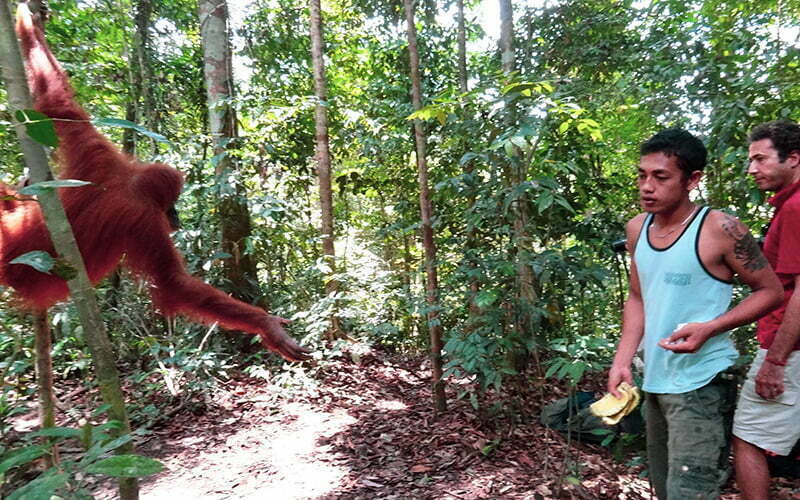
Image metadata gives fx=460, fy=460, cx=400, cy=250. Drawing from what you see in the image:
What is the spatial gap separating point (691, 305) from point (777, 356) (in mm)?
480

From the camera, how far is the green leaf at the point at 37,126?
87 centimetres

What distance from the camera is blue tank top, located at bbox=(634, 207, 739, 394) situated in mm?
1709

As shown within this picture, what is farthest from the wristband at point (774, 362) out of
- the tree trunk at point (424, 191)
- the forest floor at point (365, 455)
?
the tree trunk at point (424, 191)

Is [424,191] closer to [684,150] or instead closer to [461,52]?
[684,150]

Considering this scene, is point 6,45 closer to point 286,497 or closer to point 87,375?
point 286,497

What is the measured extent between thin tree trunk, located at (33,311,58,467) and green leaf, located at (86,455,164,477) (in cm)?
164

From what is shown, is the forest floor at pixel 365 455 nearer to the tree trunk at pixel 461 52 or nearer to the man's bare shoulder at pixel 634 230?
the man's bare shoulder at pixel 634 230

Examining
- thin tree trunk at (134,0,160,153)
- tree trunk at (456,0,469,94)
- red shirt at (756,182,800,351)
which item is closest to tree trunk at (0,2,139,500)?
red shirt at (756,182,800,351)

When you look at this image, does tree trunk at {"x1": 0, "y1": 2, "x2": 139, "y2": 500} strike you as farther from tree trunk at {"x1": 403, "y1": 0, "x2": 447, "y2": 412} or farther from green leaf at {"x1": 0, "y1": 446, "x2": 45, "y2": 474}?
tree trunk at {"x1": 403, "y1": 0, "x2": 447, "y2": 412}

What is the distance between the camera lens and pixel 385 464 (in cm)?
339

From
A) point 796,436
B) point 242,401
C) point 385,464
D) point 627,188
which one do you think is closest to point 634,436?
point 796,436

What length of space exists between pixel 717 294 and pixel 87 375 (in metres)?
5.27

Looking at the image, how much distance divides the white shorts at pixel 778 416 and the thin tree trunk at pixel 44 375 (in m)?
3.07

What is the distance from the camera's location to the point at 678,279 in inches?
68.9
